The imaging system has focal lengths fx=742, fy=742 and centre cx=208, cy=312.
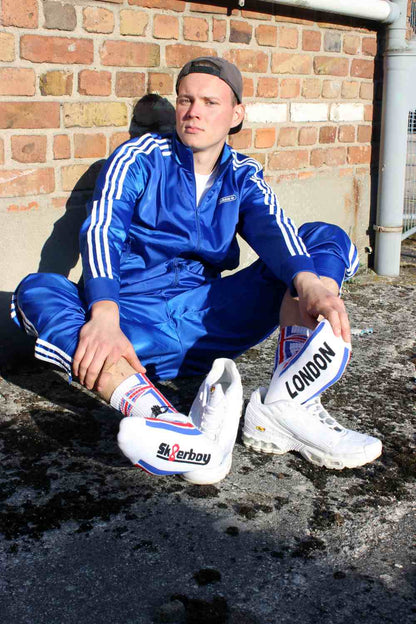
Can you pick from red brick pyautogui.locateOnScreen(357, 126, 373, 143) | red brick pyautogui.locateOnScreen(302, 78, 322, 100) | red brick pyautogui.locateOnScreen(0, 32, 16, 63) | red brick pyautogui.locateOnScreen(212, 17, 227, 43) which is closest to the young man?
red brick pyautogui.locateOnScreen(0, 32, 16, 63)

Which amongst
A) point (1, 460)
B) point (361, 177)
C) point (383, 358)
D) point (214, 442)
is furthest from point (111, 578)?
point (361, 177)

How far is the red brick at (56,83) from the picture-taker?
2904mm

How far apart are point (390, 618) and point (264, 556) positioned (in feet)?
1.11

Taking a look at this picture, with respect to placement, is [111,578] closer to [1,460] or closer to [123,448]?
[123,448]

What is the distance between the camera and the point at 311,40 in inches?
159

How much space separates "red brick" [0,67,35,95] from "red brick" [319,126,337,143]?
1.91 metres

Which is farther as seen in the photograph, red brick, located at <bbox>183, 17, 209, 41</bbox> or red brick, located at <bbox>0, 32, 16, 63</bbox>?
red brick, located at <bbox>183, 17, 209, 41</bbox>

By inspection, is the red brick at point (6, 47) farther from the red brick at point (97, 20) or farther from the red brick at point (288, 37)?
the red brick at point (288, 37)

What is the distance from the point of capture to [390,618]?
1601 millimetres

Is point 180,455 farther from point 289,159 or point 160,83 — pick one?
point 289,159

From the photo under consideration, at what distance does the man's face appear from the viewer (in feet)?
9.00

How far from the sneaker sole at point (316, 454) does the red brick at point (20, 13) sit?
5.71ft

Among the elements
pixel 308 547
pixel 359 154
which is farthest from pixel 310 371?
pixel 359 154

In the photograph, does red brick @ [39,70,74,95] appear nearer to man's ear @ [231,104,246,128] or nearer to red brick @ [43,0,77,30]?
red brick @ [43,0,77,30]
